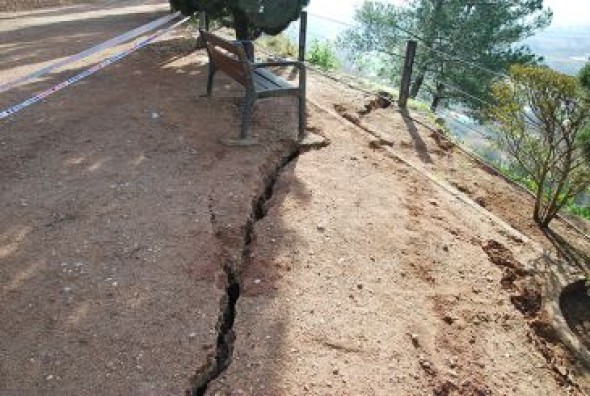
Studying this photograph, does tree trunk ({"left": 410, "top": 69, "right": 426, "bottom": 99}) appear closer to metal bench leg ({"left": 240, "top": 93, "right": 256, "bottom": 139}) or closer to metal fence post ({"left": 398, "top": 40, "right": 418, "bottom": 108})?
metal fence post ({"left": 398, "top": 40, "right": 418, "bottom": 108})

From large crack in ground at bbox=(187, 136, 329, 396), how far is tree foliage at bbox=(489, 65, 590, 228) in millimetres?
2334

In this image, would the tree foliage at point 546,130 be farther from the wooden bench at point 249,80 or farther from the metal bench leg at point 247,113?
the metal bench leg at point 247,113

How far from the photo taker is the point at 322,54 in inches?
492

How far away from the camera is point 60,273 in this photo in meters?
3.38

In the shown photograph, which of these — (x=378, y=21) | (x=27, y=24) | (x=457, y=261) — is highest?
(x=457, y=261)

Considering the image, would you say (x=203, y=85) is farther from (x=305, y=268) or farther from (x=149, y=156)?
(x=305, y=268)

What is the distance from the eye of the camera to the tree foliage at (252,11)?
726 centimetres

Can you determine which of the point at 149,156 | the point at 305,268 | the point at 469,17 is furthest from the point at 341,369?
the point at 469,17

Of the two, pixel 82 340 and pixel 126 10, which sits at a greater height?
pixel 82 340

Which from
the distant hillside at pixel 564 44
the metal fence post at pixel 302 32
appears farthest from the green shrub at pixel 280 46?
the distant hillside at pixel 564 44

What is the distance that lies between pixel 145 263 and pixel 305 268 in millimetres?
1098

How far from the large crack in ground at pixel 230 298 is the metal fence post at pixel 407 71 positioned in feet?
9.82

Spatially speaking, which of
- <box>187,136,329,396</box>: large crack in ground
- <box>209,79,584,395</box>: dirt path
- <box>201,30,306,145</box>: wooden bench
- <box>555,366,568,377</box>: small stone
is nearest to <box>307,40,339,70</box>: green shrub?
<box>201,30,306,145</box>: wooden bench

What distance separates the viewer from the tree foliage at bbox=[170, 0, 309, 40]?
23.8 feet
